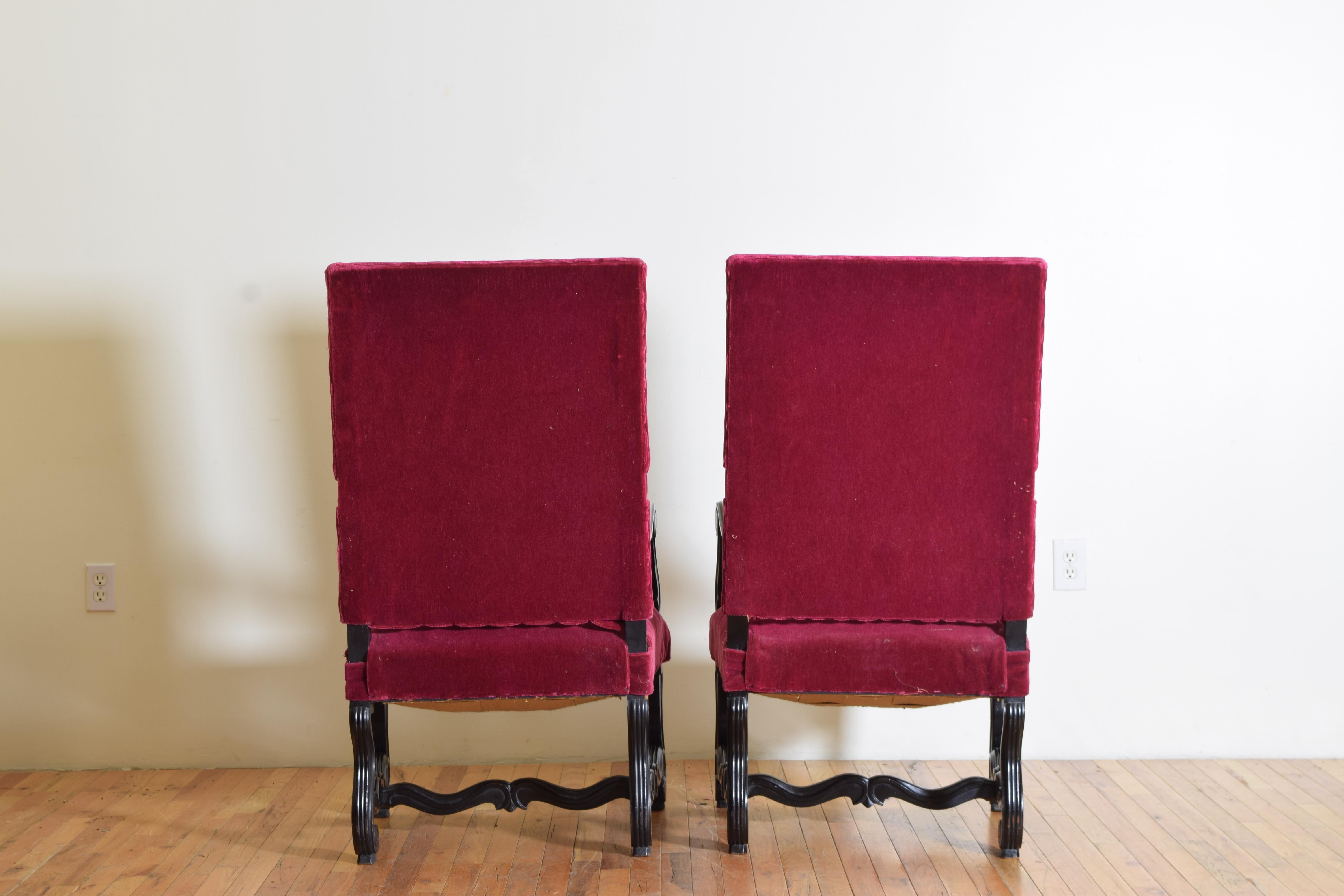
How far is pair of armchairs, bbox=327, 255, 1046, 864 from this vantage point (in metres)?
1.61

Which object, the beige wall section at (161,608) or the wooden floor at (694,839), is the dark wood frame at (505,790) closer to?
the wooden floor at (694,839)

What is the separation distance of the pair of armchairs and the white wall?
59 centimetres

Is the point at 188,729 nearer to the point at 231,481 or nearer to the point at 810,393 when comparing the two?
the point at 231,481

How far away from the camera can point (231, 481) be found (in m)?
2.22

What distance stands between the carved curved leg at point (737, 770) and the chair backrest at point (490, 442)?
24 centimetres

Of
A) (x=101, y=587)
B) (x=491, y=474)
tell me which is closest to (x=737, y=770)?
(x=491, y=474)

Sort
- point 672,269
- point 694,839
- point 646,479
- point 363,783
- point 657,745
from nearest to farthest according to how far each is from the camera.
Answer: point 646,479 → point 363,783 → point 694,839 → point 657,745 → point 672,269

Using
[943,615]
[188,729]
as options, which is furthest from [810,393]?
[188,729]

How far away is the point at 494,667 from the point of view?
1.65 meters

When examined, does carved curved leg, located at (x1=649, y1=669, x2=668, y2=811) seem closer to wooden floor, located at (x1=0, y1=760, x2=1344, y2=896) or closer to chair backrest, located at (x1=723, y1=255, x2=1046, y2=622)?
wooden floor, located at (x1=0, y1=760, x2=1344, y2=896)

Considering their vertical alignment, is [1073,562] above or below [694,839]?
above

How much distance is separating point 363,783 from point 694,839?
633mm

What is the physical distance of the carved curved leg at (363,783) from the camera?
5.58 feet

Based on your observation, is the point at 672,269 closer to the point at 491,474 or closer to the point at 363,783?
the point at 491,474
